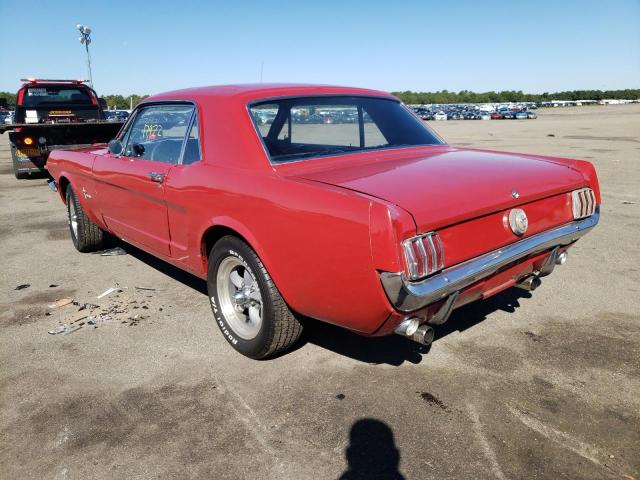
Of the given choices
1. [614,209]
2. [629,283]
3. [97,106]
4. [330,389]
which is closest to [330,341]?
[330,389]

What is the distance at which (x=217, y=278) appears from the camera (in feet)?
11.1

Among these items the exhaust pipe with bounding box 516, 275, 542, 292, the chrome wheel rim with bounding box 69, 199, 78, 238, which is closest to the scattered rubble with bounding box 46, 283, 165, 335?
the chrome wheel rim with bounding box 69, 199, 78, 238

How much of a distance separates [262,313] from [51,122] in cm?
880

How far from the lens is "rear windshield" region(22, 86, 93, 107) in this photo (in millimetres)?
11617

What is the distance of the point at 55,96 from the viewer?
12.1 meters

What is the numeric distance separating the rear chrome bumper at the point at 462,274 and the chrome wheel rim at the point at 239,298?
114 cm

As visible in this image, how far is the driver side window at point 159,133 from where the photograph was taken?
3.67 m

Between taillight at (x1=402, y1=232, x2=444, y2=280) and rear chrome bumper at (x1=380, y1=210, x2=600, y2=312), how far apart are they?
4 centimetres

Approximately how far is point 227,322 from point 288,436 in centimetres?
113

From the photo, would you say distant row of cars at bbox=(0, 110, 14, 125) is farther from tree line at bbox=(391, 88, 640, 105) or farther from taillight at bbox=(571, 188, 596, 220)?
tree line at bbox=(391, 88, 640, 105)

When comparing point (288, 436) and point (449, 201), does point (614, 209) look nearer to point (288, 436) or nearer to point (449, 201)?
point (449, 201)

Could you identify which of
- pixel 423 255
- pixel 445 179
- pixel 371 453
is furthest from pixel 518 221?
pixel 371 453

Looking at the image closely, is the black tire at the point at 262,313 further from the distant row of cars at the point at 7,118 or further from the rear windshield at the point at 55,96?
the distant row of cars at the point at 7,118

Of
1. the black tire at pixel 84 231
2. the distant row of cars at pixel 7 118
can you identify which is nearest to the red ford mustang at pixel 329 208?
the black tire at pixel 84 231
